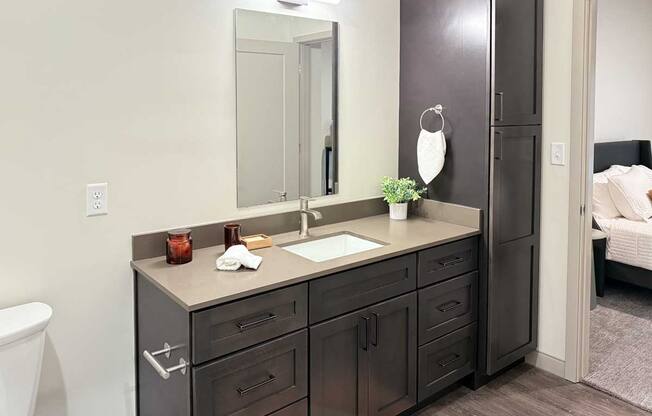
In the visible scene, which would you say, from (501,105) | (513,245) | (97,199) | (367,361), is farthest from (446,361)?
(97,199)

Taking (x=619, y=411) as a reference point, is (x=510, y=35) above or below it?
above

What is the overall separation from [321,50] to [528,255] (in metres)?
1.47

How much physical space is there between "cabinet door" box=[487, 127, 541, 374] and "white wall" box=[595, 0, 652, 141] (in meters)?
2.37

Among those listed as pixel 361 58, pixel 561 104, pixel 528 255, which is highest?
pixel 361 58

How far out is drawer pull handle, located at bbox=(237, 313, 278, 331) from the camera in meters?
1.70

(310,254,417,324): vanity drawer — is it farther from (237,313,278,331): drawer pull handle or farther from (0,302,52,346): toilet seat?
(0,302,52,346): toilet seat

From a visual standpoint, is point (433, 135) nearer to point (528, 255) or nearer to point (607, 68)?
point (528, 255)

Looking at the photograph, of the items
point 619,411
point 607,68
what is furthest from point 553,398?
point 607,68

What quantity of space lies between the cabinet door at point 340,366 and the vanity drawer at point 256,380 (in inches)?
2.3

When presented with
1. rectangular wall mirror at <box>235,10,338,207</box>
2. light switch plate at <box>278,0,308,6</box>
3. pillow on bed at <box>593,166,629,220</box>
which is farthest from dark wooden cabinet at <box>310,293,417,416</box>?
pillow on bed at <box>593,166,629,220</box>

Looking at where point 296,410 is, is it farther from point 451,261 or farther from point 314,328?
point 451,261

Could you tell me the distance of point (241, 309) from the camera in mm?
1695

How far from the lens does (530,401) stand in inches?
99.8

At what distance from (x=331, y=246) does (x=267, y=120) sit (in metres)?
0.65
